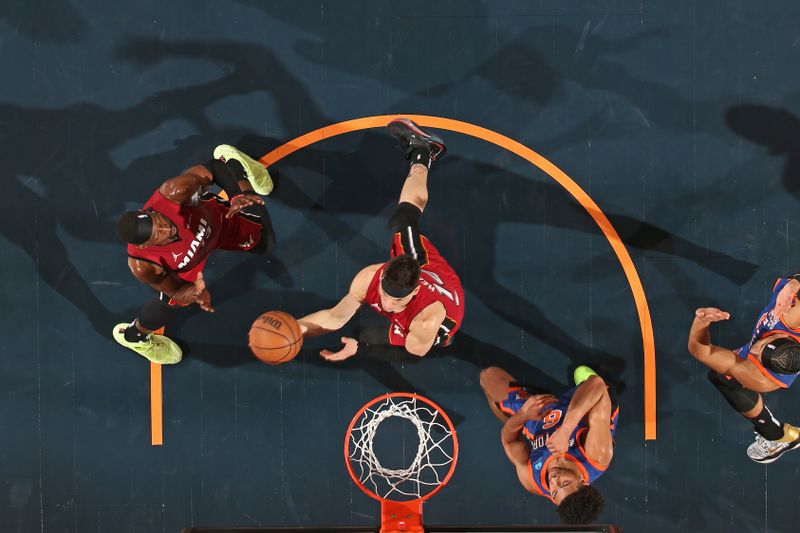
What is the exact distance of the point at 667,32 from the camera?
23.7 ft

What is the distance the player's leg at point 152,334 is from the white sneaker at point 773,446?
21.4 feet

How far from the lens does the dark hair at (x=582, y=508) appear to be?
5453 millimetres

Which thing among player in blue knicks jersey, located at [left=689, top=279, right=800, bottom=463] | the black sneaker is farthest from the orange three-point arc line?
player in blue knicks jersey, located at [left=689, top=279, right=800, bottom=463]

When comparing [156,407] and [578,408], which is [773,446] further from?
[156,407]

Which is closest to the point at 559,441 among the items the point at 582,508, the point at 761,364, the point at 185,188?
the point at 582,508

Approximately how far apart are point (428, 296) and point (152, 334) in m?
3.18

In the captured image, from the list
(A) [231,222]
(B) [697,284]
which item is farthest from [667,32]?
(A) [231,222]

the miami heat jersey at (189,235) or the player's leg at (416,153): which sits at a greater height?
the player's leg at (416,153)

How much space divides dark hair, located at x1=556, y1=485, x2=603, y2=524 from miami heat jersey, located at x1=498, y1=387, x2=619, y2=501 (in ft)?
1.76

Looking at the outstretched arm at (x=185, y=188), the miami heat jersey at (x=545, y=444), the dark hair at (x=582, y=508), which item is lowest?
the dark hair at (x=582, y=508)

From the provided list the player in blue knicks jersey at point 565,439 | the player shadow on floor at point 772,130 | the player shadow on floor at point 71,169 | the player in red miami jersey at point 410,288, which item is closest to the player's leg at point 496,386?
the player in blue knicks jersey at point 565,439

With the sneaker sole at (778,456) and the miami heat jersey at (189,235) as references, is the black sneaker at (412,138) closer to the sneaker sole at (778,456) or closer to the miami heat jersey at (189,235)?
the miami heat jersey at (189,235)

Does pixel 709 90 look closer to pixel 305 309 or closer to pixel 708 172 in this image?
pixel 708 172

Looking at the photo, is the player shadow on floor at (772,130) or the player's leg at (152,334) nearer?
the player's leg at (152,334)
